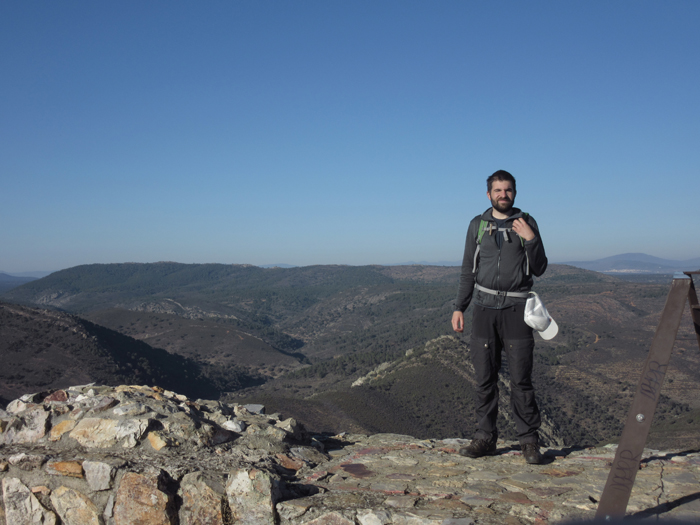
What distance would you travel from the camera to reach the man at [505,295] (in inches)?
162

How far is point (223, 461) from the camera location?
4.10 m

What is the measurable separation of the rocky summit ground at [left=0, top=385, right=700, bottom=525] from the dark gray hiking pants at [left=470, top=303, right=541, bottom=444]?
0.39m

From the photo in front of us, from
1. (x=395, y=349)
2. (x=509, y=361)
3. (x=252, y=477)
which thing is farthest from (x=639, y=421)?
(x=395, y=349)

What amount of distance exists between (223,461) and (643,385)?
331 centimetres

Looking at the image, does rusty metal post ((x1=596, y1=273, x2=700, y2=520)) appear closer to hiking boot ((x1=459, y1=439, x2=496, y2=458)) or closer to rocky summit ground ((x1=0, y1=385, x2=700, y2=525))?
rocky summit ground ((x1=0, y1=385, x2=700, y2=525))

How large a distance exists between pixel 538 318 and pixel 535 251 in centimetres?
57

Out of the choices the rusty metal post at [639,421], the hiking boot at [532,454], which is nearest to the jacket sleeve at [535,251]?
the rusty metal post at [639,421]

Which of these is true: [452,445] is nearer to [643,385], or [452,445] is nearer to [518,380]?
[518,380]

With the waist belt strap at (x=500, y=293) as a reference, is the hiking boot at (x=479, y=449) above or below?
below

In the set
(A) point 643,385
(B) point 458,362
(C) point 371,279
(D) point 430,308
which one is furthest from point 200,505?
(C) point 371,279

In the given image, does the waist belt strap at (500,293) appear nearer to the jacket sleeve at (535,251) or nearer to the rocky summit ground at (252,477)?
the jacket sleeve at (535,251)

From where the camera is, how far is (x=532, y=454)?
423 centimetres

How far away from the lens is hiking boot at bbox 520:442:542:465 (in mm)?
4227

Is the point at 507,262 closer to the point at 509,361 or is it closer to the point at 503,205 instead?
the point at 503,205
